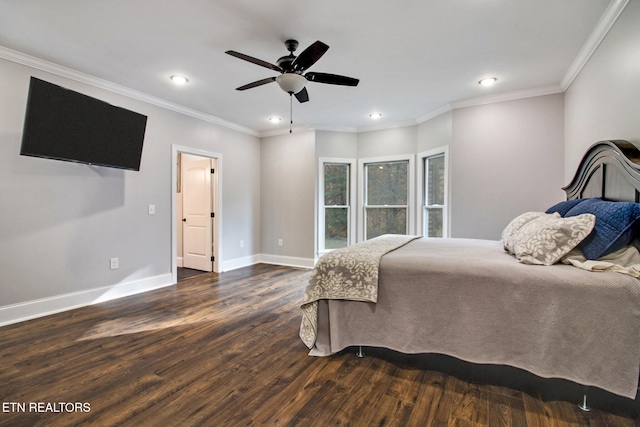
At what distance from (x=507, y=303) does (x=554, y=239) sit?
49 cm

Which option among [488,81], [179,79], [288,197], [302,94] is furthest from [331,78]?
[288,197]

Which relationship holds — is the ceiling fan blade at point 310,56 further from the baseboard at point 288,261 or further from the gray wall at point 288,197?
the baseboard at point 288,261

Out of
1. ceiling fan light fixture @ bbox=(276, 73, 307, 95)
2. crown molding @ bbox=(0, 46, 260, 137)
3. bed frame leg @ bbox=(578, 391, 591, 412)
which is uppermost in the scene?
crown molding @ bbox=(0, 46, 260, 137)

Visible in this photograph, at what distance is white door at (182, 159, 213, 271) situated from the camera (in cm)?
504

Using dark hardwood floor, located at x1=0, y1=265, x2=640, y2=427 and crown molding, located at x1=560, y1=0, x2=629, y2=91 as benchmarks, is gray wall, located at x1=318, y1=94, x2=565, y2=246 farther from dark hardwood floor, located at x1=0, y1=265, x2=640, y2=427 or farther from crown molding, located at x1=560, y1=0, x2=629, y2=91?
dark hardwood floor, located at x1=0, y1=265, x2=640, y2=427

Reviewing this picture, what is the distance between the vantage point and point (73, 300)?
10.6 feet

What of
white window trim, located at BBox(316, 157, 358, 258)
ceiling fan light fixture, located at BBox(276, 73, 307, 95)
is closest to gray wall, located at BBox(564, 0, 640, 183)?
ceiling fan light fixture, located at BBox(276, 73, 307, 95)

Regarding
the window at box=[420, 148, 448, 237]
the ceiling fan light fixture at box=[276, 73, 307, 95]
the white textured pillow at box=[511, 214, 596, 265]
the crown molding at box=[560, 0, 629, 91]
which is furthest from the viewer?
the window at box=[420, 148, 448, 237]

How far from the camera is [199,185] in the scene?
202 inches

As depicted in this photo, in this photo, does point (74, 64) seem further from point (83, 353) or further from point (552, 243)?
point (552, 243)

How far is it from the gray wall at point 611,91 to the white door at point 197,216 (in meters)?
4.95

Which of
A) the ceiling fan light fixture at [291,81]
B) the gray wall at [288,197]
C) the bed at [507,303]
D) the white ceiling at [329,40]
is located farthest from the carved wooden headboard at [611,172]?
the gray wall at [288,197]

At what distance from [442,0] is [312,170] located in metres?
3.49

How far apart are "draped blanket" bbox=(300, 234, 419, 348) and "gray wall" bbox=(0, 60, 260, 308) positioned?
111 inches
